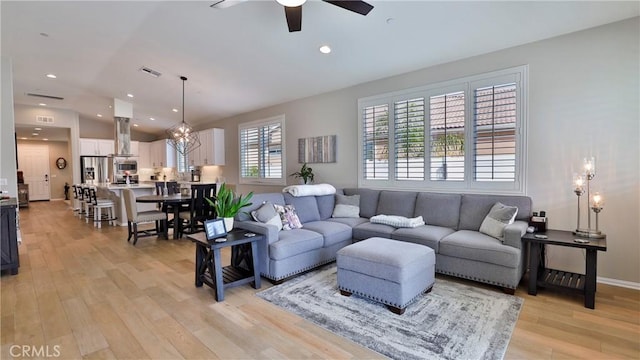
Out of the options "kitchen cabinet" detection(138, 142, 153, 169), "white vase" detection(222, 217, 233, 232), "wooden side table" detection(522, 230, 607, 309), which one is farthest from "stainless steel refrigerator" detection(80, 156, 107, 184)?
"wooden side table" detection(522, 230, 607, 309)

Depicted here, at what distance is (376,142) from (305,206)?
5.35 ft

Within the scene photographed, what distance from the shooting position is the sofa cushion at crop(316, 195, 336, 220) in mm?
4652

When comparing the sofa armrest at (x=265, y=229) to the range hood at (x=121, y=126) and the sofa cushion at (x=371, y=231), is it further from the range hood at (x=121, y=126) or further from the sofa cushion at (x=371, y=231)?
the range hood at (x=121, y=126)

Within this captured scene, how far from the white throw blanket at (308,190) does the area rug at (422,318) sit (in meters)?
1.42

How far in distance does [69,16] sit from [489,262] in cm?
574

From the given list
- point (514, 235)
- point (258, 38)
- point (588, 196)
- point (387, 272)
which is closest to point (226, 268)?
point (387, 272)

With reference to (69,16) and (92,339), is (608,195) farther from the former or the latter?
(69,16)

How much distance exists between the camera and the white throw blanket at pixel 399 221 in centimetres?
381

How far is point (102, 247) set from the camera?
4.88 meters

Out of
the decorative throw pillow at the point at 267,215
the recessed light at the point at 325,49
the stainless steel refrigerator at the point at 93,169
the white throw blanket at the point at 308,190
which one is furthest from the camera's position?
the stainless steel refrigerator at the point at 93,169

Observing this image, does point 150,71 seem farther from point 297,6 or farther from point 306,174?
point 297,6

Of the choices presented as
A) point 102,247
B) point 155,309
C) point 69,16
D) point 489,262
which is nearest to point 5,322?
point 155,309

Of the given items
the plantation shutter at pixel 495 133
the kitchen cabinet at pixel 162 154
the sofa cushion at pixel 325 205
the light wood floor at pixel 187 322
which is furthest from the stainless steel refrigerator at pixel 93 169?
the plantation shutter at pixel 495 133

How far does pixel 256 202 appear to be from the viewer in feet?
12.6
